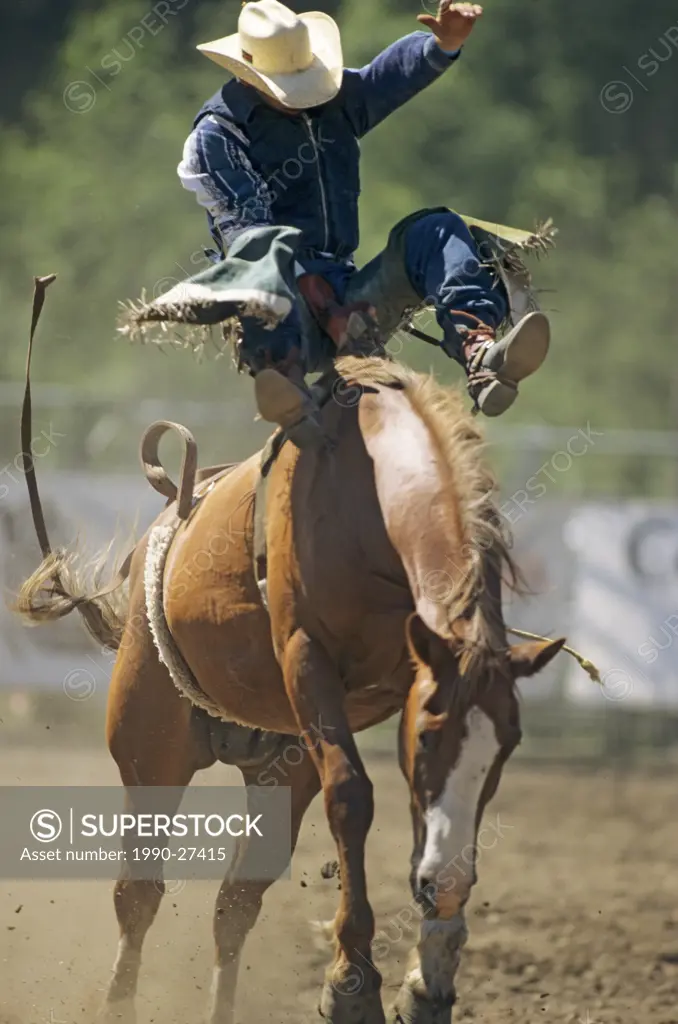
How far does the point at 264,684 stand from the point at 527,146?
1139cm

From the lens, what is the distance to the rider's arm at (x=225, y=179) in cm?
450

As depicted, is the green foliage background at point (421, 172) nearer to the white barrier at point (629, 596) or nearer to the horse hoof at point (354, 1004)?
the white barrier at point (629, 596)

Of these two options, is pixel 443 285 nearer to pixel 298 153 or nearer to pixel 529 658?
pixel 298 153

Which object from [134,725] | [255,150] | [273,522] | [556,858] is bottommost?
[556,858]

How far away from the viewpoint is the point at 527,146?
49.4 ft

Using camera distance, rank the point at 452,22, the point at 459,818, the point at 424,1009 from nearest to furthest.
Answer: the point at 459,818 < the point at 424,1009 < the point at 452,22

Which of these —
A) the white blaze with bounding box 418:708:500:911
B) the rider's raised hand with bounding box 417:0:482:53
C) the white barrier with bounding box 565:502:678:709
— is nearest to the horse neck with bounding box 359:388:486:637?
the white blaze with bounding box 418:708:500:911

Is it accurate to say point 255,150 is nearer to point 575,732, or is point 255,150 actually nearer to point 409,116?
point 575,732

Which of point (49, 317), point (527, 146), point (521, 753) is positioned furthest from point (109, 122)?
point (521, 753)

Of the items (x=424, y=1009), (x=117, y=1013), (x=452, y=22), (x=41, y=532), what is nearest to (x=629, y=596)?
(x=41, y=532)

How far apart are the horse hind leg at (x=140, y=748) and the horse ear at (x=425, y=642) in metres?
1.79

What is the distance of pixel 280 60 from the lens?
14.9ft

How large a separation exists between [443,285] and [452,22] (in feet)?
2.68

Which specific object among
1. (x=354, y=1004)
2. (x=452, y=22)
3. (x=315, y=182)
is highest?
(x=452, y=22)
